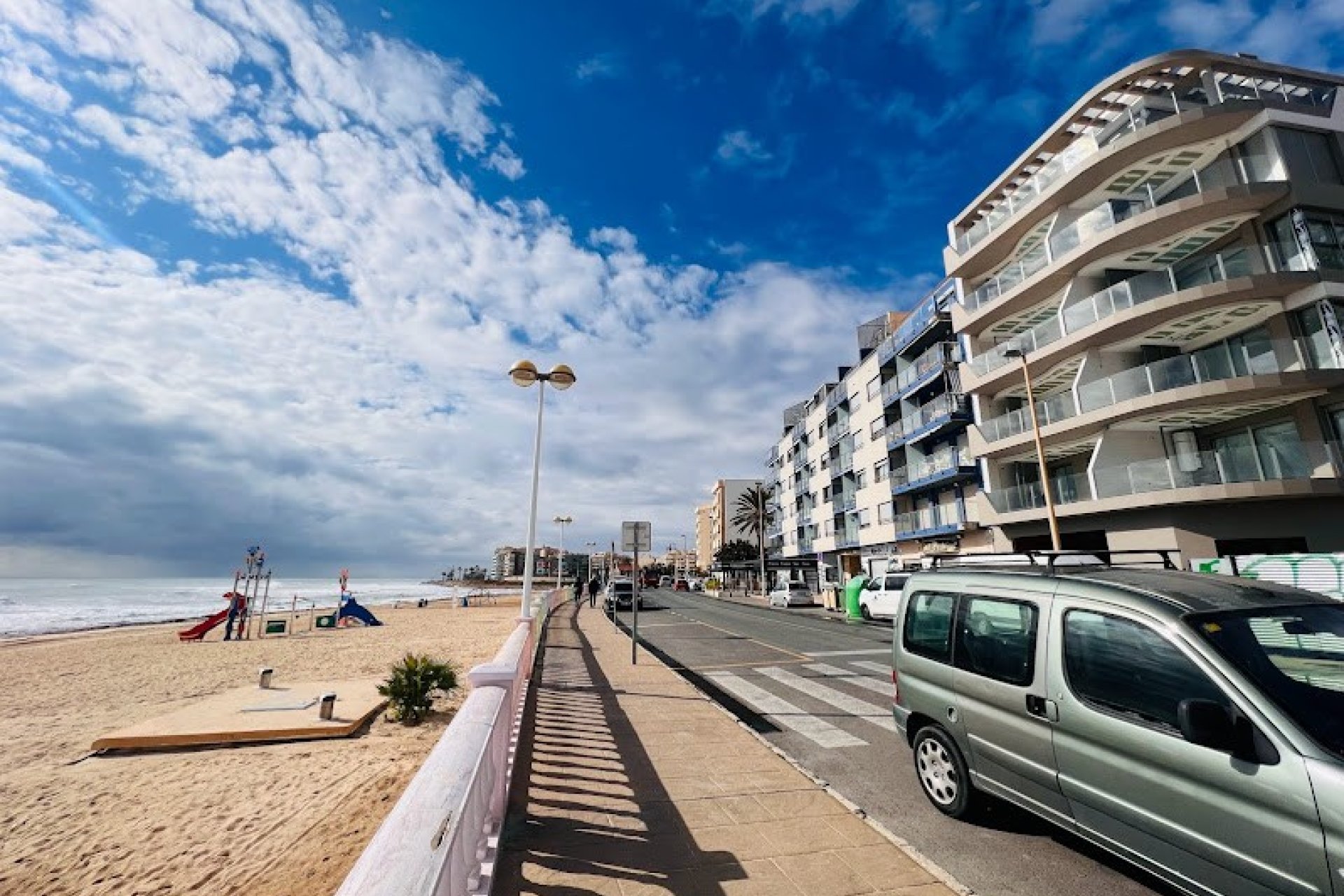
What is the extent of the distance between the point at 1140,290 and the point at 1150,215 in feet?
7.62

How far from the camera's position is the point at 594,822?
14.5 ft

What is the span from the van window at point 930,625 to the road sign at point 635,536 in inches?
278

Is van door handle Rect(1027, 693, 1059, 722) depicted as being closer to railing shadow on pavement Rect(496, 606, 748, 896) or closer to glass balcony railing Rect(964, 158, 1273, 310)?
railing shadow on pavement Rect(496, 606, 748, 896)

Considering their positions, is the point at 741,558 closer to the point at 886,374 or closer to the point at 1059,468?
the point at 886,374

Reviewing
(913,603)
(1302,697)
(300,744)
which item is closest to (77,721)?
(300,744)

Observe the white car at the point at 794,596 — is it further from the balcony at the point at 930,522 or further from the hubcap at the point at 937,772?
the hubcap at the point at 937,772

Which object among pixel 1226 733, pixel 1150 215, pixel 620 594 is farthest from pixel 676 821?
pixel 620 594

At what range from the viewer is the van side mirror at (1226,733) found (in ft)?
8.57

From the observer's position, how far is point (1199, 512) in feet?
59.7

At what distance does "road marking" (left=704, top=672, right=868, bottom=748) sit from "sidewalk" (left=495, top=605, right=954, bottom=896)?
858mm

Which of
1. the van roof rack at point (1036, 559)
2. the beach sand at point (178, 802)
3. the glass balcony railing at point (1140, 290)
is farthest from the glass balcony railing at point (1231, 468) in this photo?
the beach sand at point (178, 802)

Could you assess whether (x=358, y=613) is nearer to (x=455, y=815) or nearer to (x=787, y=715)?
(x=787, y=715)

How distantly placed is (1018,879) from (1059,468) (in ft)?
82.3

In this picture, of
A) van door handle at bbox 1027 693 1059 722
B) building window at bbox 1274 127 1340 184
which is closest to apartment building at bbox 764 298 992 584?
building window at bbox 1274 127 1340 184
